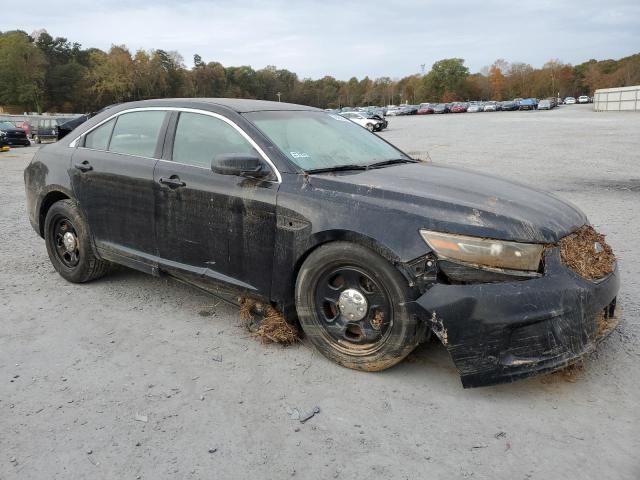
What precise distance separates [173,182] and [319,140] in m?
1.13

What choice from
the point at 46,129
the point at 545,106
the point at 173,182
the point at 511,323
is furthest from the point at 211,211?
the point at 545,106

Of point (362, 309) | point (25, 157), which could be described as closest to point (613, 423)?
point (362, 309)

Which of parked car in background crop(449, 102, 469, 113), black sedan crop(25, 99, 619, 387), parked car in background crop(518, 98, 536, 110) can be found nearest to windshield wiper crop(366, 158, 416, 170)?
black sedan crop(25, 99, 619, 387)

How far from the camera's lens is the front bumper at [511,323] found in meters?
2.84

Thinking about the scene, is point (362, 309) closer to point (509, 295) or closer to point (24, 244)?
point (509, 295)

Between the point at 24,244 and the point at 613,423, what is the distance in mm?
6406

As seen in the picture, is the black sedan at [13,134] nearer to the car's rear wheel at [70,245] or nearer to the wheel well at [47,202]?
the wheel well at [47,202]

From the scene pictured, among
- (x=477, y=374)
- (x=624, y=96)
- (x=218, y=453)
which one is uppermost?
(x=624, y=96)

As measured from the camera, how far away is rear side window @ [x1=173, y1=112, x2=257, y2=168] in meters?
3.86

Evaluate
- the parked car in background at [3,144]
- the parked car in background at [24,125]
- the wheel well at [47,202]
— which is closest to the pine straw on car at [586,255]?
the wheel well at [47,202]

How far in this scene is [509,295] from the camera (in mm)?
2840

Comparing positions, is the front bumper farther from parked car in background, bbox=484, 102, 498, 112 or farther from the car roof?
parked car in background, bbox=484, 102, 498, 112

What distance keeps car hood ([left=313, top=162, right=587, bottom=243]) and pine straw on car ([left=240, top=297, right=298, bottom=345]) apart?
100cm

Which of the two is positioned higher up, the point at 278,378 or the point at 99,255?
the point at 99,255
